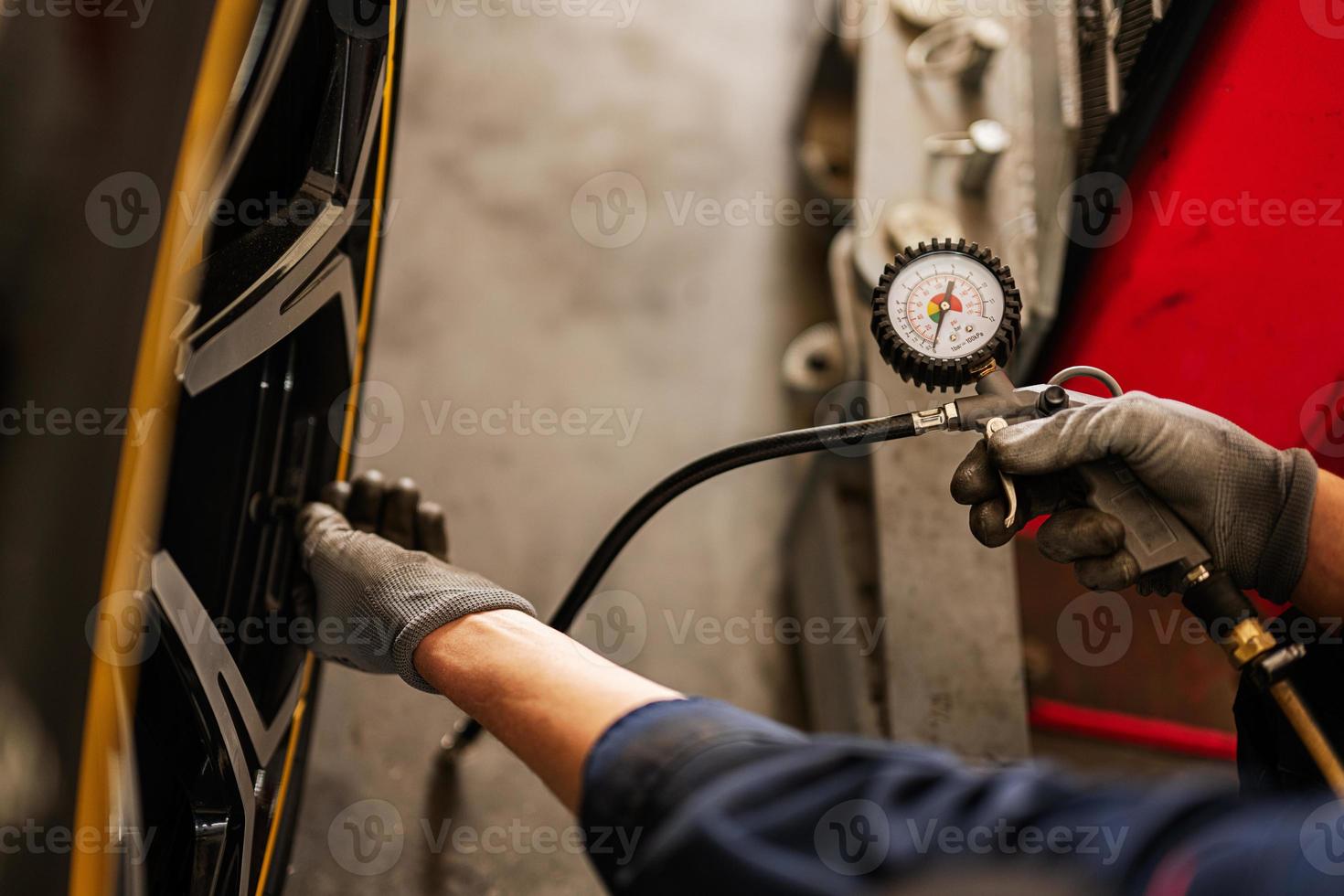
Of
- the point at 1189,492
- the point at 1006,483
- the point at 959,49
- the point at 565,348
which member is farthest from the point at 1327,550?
the point at 565,348

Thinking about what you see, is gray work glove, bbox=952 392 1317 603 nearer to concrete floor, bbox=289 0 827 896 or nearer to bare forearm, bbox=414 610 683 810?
bare forearm, bbox=414 610 683 810

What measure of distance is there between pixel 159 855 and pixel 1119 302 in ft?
4.41

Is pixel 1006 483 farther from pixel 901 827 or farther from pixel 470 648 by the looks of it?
pixel 470 648

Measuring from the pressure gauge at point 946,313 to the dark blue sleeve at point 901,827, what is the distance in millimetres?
436

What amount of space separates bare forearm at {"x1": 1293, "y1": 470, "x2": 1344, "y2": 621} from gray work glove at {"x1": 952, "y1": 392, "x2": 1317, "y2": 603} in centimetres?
2

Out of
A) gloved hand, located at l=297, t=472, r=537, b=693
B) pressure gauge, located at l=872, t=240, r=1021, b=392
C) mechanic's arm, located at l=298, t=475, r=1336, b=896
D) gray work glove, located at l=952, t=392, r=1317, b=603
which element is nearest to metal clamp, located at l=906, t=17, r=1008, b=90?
pressure gauge, located at l=872, t=240, r=1021, b=392

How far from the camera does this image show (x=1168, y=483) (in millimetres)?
930

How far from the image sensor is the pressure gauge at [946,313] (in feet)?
→ 3.22

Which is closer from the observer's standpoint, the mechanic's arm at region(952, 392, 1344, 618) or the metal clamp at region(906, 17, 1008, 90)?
the mechanic's arm at region(952, 392, 1344, 618)

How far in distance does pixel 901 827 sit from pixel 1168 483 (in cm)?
50

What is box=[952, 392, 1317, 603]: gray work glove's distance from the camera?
0.92m

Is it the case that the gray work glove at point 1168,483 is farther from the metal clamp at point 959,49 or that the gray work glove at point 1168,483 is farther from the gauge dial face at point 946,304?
the metal clamp at point 959,49

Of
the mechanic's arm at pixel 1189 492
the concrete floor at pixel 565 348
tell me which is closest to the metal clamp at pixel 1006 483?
the mechanic's arm at pixel 1189 492

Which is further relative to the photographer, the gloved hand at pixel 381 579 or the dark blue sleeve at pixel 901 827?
the gloved hand at pixel 381 579
